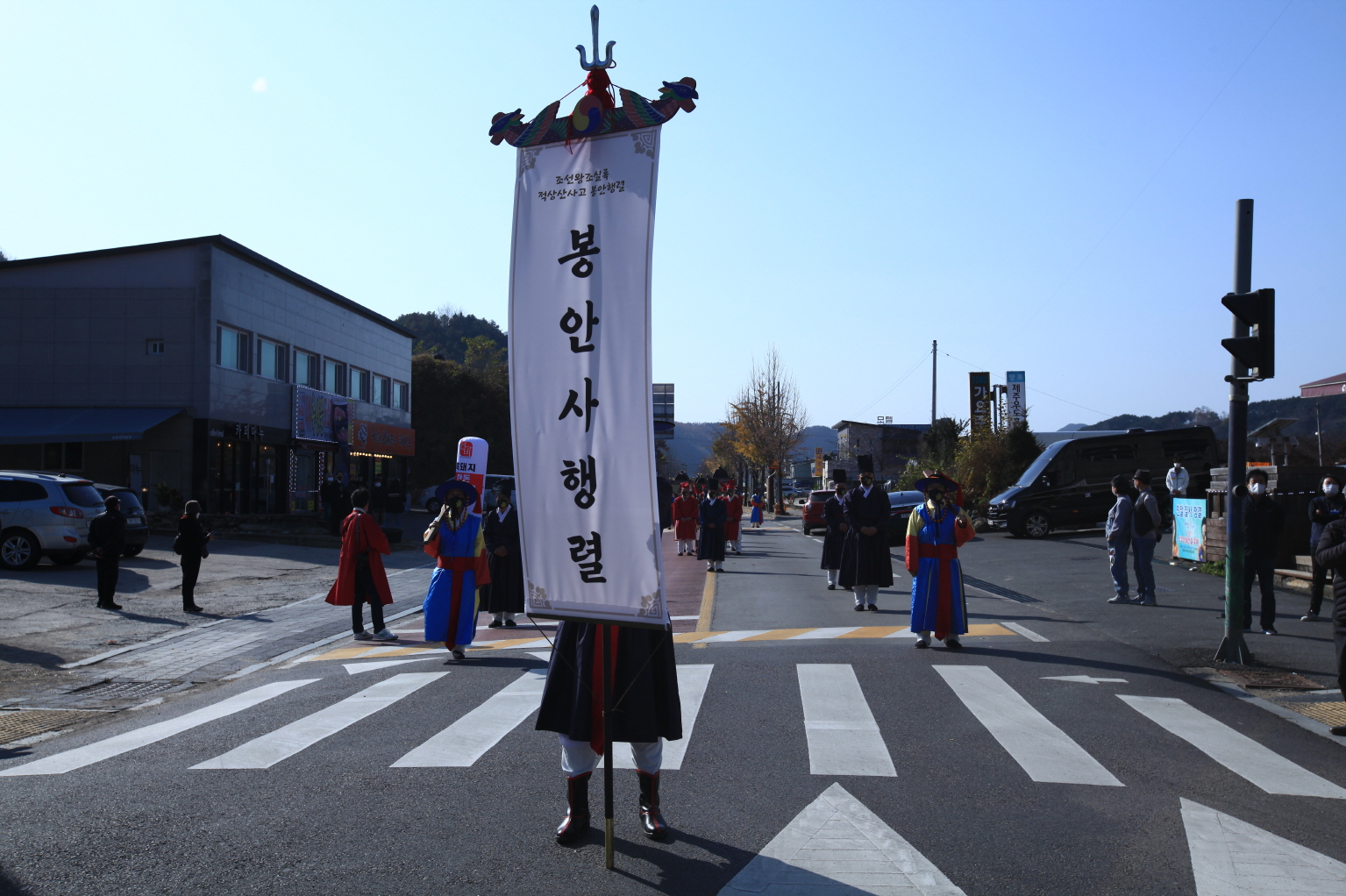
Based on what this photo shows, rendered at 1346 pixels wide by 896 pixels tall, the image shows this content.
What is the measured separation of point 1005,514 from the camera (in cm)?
2781

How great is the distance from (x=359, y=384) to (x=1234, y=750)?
4458cm

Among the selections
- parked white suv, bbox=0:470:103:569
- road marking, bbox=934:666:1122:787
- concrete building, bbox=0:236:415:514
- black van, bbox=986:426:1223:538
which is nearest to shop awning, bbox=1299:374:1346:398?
black van, bbox=986:426:1223:538

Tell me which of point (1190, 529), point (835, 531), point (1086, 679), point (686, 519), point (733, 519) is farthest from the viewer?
point (733, 519)

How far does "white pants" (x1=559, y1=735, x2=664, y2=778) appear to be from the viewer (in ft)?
14.9

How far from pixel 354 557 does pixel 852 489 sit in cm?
726

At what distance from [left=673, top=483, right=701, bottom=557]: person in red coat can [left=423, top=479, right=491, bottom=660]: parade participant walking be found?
47.5 feet

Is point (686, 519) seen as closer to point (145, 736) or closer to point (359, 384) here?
point (145, 736)

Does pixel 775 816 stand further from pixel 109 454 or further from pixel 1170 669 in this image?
pixel 109 454

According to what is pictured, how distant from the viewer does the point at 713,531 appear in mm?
20750

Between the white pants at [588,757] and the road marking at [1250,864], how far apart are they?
2274 millimetres

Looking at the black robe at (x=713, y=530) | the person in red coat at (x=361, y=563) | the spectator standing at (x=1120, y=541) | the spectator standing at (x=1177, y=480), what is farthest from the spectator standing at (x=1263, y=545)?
the spectator standing at (x=1177, y=480)

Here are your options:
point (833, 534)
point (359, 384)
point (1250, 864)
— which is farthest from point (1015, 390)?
point (1250, 864)

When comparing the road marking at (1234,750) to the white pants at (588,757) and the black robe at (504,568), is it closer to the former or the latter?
the white pants at (588,757)

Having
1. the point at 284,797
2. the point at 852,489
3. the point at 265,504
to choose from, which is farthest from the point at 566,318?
the point at 265,504
